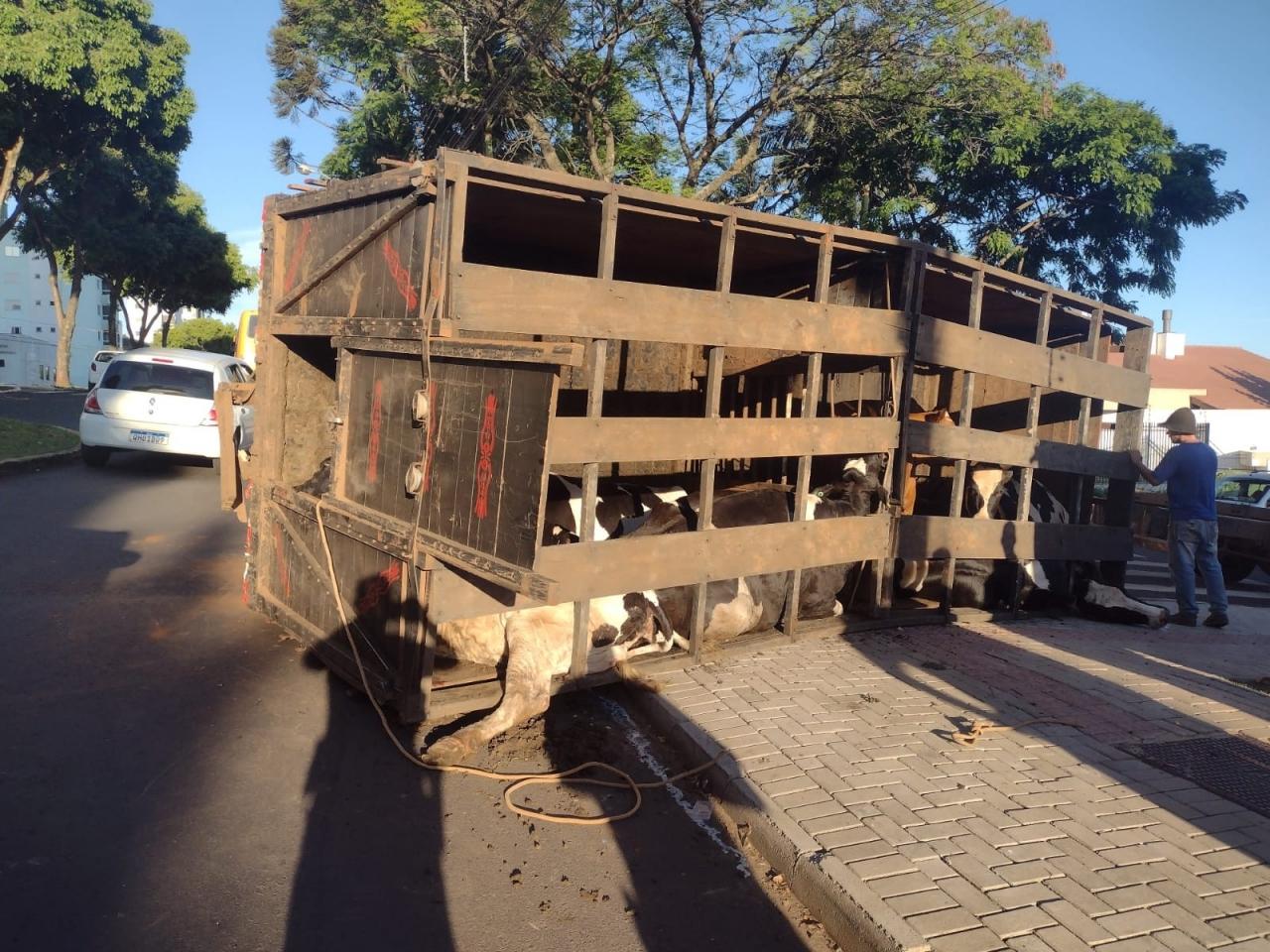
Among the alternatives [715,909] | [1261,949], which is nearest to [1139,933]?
[1261,949]

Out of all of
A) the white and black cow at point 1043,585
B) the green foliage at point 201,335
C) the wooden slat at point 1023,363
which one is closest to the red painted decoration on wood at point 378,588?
the wooden slat at point 1023,363

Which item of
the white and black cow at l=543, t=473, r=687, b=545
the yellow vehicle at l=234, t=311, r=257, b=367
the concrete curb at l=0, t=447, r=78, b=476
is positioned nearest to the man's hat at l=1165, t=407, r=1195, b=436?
the white and black cow at l=543, t=473, r=687, b=545

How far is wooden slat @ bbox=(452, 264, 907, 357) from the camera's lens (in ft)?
14.8

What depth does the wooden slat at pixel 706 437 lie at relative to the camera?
15.7 feet

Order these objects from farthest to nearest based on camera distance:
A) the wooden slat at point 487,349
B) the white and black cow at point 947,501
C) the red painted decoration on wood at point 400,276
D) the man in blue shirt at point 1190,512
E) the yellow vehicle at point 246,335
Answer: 1. the yellow vehicle at point 246,335
2. the man in blue shirt at point 1190,512
3. the white and black cow at point 947,501
4. the red painted decoration on wood at point 400,276
5. the wooden slat at point 487,349

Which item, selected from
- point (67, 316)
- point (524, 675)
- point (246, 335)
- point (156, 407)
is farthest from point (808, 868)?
point (67, 316)

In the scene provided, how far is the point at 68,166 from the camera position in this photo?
80.6ft

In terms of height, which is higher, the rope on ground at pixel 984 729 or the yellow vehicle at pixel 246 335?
the yellow vehicle at pixel 246 335

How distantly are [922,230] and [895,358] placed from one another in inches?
489

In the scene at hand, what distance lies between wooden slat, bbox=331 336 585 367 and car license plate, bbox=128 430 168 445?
8.94 meters

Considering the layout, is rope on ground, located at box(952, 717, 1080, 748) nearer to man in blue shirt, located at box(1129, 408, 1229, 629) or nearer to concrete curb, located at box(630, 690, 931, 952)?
concrete curb, located at box(630, 690, 931, 952)

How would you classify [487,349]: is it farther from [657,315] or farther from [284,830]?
[284,830]

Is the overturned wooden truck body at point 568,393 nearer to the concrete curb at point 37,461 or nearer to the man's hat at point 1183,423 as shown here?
the man's hat at point 1183,423

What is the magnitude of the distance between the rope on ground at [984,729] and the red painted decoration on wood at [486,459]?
2.80 m
